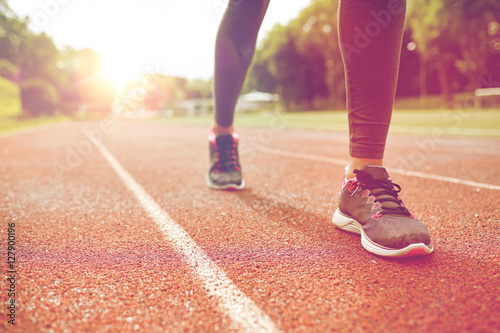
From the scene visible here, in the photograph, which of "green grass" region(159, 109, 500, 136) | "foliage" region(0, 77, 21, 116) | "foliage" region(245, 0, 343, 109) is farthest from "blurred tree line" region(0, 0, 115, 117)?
"foliage" region(245, 0, 343, 109)

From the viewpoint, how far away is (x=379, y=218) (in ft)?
4.82

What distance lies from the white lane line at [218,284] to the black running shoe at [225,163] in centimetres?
61

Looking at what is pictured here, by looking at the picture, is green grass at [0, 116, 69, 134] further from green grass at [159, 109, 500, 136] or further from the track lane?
the track lane

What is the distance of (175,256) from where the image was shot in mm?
1444

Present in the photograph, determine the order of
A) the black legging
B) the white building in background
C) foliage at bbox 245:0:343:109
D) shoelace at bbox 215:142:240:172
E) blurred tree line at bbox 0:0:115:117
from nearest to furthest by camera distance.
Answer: the black legging, shoelace at bbox 215:142:240:172, blurred tree line at bbox 0:0:115:117, foliage at bbox 245:0:343:109, the white building in background

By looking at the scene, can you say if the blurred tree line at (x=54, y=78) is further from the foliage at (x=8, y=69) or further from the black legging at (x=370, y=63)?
the black legging at (x=370, y=63)

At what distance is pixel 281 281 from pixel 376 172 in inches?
25.9

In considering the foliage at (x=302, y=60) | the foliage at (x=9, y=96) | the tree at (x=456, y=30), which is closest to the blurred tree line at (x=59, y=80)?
the foliage at (x=9, y=96)

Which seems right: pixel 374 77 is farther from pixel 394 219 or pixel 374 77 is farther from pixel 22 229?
pixel 22 229

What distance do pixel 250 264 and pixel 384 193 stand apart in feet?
2.08

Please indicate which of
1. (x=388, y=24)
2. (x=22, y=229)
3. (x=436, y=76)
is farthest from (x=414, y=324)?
(x=436, y=76)

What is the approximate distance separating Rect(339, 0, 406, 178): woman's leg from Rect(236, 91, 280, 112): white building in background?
2092 inches

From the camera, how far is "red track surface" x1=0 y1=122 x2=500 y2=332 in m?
0.99

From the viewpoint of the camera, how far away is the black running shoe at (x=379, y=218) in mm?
1358
